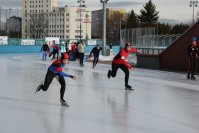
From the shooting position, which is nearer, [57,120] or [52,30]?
[57,120]

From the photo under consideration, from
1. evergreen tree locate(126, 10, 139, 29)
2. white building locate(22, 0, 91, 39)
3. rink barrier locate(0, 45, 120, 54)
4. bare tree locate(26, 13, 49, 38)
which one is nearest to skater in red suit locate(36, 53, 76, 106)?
rink barrier locate(0, 45, 120, 54)

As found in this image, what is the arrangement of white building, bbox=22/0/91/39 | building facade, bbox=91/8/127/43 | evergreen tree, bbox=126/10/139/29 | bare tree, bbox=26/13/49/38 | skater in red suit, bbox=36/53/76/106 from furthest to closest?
1. white building, bbox=22/0/91/39
2. building facade, bbox=91/8/127/43
3. bare tree, bbox=26/13/49/38
4. evergreen tree, bbox=126/10/139/29
5. skater in red suit, bbox=36/53/76/106

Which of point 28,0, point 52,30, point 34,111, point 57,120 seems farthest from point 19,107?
point 28,0

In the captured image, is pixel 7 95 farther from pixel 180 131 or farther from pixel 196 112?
pixel 180 131

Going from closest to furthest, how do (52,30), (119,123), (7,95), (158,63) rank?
(119,123) → (7,95) → (158,63) → (52,30)

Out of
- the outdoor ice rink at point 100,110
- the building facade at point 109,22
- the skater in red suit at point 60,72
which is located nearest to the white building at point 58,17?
the building facade at point 109,22

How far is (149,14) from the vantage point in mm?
96812

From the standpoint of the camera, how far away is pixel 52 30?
13800 centimetres

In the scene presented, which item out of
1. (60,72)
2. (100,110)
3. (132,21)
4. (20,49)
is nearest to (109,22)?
(132,21)

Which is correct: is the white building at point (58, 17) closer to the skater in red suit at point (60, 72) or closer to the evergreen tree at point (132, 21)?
the evergreen tree at point (132, 21)

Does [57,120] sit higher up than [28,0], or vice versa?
[28,0]

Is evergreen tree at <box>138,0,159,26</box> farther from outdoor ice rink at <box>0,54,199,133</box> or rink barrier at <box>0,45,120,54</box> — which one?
outdoor ice rink at <box>0,54,199,133</box>

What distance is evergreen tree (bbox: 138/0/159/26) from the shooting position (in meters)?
96.8

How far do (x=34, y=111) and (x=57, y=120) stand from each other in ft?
3.62
